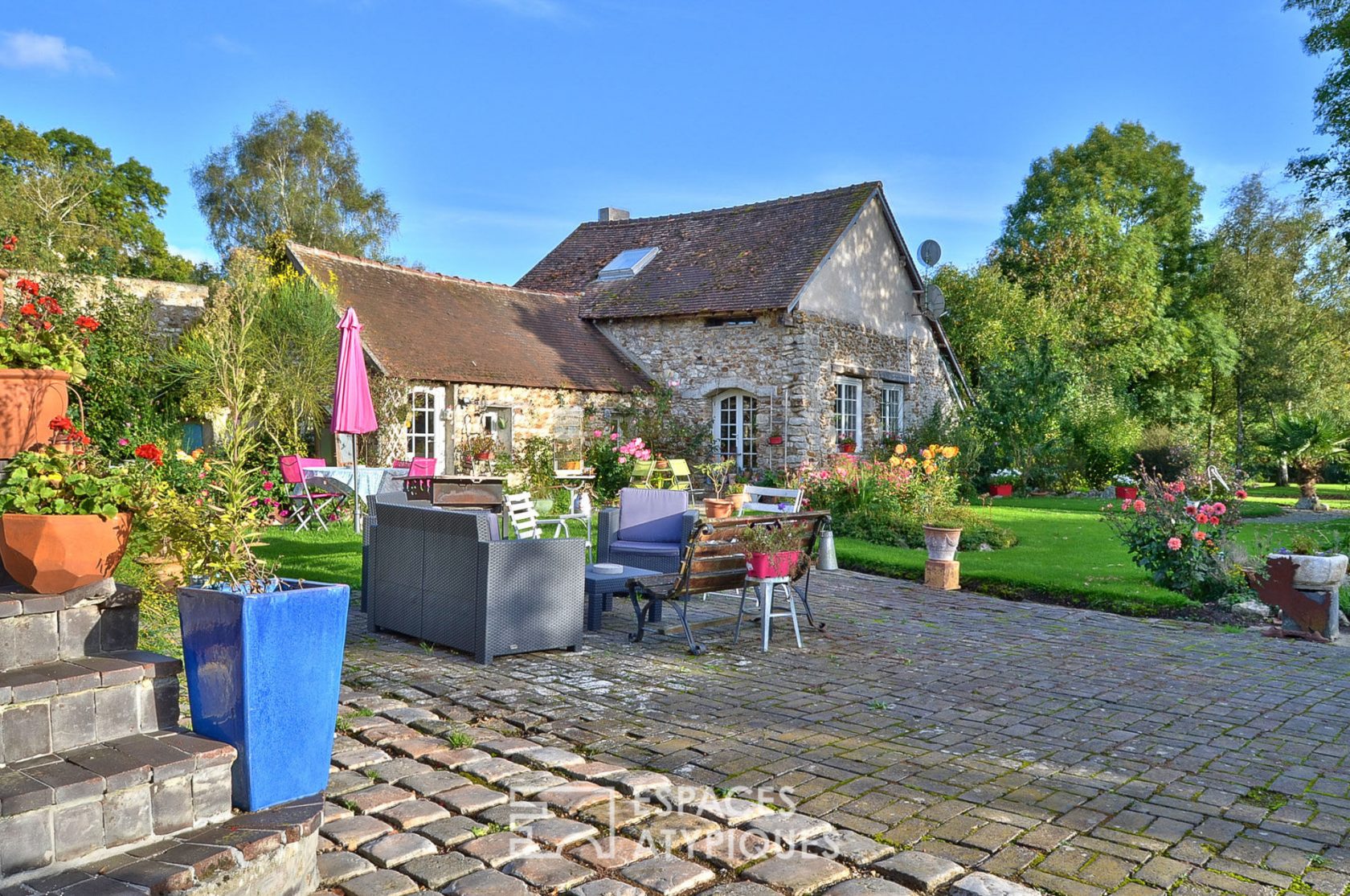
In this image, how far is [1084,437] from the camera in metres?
21.0

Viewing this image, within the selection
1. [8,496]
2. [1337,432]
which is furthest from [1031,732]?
[1337,432]

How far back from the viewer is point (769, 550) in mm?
6438

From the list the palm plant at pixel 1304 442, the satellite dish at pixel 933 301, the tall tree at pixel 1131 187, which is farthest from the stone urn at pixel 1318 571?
the tall tree at pixel 1131 187

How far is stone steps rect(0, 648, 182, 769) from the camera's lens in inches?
108

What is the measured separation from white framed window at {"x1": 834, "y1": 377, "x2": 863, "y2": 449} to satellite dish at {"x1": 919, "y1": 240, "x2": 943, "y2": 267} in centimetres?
325

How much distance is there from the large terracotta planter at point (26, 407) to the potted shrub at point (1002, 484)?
17.8 metres

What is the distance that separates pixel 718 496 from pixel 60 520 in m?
12.1

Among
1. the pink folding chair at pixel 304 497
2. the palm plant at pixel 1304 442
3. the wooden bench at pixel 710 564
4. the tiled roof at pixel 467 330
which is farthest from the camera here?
the palm plant at pixel 1304 442

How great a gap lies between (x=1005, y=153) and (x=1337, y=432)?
16.1 metres

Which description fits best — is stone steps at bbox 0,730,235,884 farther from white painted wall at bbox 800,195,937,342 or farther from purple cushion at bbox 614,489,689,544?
white painted wall at bbox 800,195,937,342

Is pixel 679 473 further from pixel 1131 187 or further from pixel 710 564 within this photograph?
pixel 1131 187

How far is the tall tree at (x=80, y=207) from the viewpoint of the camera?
22038 mm

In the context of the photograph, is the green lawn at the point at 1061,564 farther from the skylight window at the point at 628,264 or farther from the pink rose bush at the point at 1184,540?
the skylight window at the point at 628,264

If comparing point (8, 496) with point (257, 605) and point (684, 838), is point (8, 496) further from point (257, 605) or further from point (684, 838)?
Result: point (684, 838)
